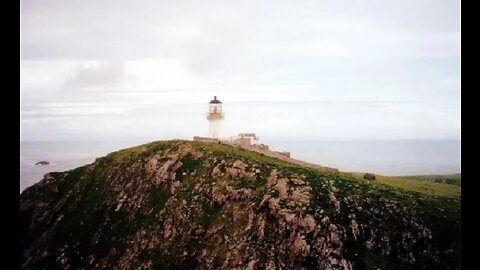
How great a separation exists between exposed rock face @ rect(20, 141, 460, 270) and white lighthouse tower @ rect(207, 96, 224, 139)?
1460 millimetres

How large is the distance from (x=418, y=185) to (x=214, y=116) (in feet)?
35.4

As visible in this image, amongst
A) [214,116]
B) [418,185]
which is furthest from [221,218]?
[418,185]

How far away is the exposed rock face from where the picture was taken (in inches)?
660

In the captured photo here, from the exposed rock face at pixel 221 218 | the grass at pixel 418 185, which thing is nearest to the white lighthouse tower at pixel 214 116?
the exposed rock face at pixel 221 218

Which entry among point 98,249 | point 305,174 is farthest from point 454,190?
point 98,249

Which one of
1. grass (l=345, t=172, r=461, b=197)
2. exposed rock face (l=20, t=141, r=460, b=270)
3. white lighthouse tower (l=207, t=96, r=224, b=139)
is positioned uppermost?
white lighthouse tower (l=207, t=96, r=224, b=139)

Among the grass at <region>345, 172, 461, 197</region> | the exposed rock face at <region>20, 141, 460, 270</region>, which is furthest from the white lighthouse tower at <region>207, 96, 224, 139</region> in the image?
the grass at <region>345, 172, 461, 197</region>

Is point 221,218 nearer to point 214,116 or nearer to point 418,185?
point 214,116

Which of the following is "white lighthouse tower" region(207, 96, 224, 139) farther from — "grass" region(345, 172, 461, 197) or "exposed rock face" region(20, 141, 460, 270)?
"grass" region(345, 172, 461, 197)

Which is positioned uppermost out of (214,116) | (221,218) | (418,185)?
(214,116)

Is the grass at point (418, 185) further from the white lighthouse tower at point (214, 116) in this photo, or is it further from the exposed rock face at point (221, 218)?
the white lighthouse tower at point (214, 116)

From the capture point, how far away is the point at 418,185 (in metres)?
20.4
